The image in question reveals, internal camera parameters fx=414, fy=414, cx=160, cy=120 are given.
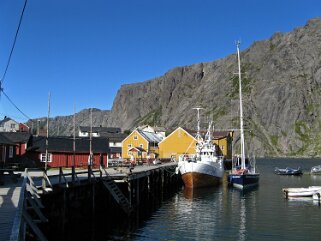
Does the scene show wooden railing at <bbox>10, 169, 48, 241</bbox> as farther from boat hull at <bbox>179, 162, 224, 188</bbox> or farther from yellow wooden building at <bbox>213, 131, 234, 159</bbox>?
yellow wooden building at <bbox>213, 131, 234, 159</bbox>

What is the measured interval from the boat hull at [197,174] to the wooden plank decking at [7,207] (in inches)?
1304

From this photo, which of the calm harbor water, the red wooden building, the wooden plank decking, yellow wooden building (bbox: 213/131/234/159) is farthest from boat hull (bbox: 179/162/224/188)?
yellow wooden building (bbox: 213/131/234/159)

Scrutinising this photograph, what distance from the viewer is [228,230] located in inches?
1163

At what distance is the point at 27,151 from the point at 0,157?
12344 millimetres

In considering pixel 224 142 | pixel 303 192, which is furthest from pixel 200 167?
pixel 224 142

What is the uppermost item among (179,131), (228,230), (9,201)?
(179,131)

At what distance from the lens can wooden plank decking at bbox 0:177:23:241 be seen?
1398cm

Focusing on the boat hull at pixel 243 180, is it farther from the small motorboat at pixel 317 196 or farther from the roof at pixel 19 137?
the roof at pixel 19 137

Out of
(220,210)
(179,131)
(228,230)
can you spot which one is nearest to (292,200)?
(220,210)

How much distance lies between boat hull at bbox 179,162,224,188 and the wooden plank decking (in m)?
33.1

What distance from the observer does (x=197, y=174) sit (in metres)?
57.8

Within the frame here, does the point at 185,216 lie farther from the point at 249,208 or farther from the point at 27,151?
the point at 27,151

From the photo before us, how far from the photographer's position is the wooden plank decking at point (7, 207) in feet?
45.9

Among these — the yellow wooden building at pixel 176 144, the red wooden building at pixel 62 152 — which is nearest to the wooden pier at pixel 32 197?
the red wooden building at pixel 62 152
